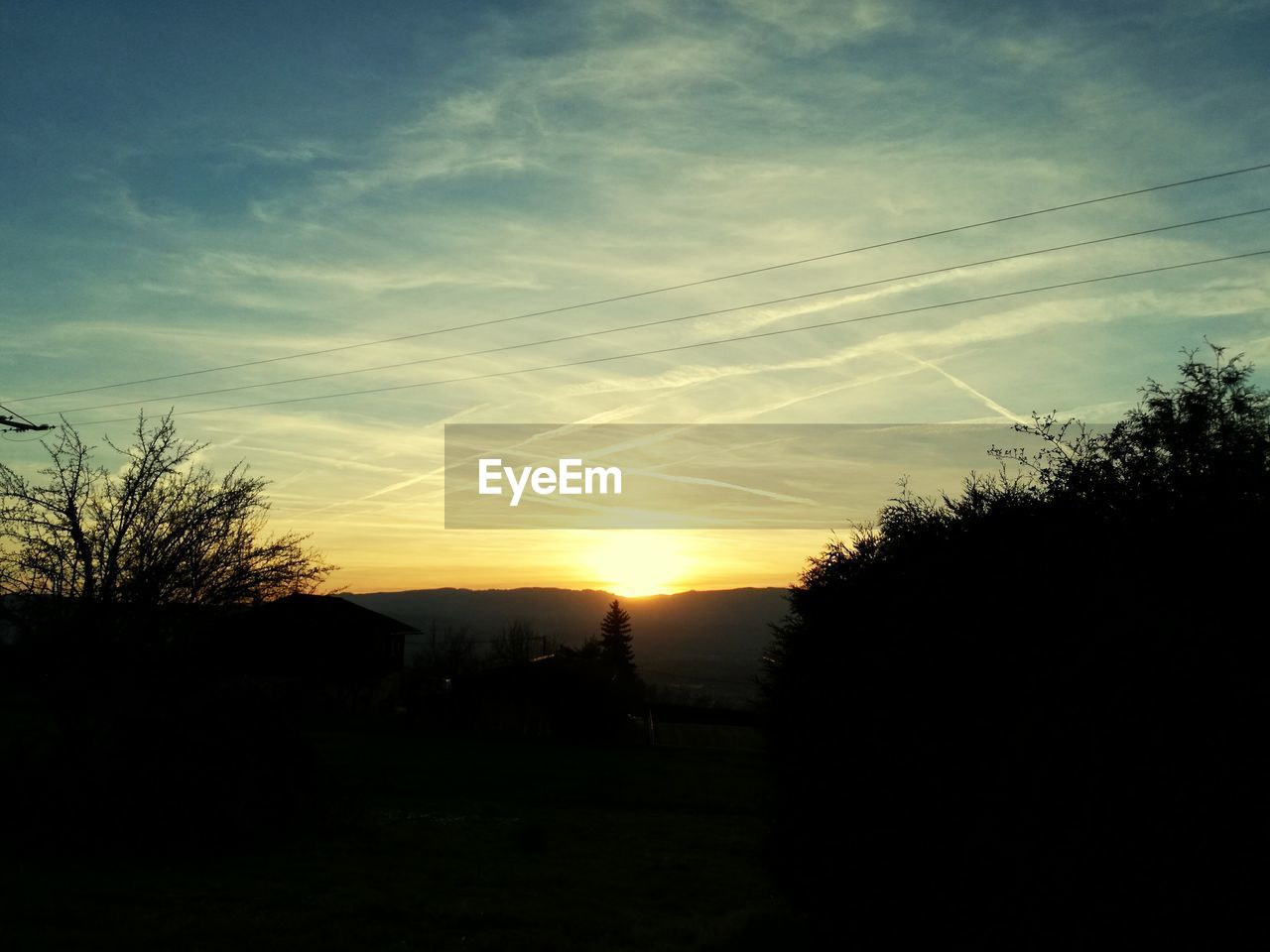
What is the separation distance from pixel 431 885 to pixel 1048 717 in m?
10.4

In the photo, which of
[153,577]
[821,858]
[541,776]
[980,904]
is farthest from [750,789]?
[980,904]

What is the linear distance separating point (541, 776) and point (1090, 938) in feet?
88.6

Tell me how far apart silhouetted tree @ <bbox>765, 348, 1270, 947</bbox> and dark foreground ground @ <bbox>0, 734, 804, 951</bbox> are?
256 cm

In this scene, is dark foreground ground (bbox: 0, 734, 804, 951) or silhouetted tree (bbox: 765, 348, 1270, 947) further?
dark foreground ground (bbox: 0, 734, 804, 951)

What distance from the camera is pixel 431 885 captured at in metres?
13.1

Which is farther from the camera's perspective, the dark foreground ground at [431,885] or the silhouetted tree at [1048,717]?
the dark foreground ground at [431,885]

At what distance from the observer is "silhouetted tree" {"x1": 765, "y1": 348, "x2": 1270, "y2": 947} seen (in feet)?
16.3

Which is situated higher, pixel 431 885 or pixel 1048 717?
pixel 1048 717

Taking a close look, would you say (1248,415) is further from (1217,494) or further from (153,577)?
(153,577)

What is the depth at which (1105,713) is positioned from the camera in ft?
17.8

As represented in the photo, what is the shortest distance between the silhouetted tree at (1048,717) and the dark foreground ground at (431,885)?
256 cm

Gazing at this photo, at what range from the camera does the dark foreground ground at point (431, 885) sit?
9.94 metres

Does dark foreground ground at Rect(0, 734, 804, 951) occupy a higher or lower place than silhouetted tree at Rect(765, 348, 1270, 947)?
lower

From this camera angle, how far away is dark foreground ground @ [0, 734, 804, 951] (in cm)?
994
